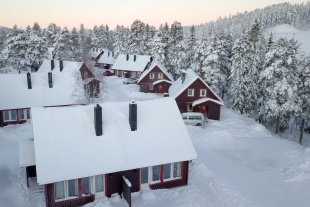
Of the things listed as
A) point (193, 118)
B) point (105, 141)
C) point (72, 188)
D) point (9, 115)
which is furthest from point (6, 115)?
point (193, 118)

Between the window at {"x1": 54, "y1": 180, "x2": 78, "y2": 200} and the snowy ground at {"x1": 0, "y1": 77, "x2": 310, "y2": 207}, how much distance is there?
152cm

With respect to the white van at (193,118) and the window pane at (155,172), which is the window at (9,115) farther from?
the window pane at (155,172)

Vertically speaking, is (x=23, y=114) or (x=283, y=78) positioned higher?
(x=283, y=78)

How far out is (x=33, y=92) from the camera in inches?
1355

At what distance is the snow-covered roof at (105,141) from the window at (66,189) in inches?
37.3

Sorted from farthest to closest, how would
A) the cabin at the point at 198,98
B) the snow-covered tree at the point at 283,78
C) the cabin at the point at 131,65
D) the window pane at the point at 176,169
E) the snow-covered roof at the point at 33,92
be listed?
the cabin at the point at 131,65 → the cabin at the point at 198,98 → the snow-covered roof at the point at 33,92 → the snow-covered tree at the point at 283,78 → the window pane at the point at 176,169

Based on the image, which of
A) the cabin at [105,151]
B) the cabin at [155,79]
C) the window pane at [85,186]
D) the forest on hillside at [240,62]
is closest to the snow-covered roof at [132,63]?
the forest on hillside at [240,62]

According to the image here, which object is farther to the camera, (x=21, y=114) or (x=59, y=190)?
(x=21, y=114)

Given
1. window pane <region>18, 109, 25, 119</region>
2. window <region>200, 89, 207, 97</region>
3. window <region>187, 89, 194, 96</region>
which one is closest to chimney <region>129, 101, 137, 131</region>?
window pane <region>18, 109, 25, 119</region>

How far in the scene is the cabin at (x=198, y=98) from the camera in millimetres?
37906

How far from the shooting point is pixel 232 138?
29.8m

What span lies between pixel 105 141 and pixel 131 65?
49.9 m

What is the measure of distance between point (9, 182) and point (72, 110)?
281 inches

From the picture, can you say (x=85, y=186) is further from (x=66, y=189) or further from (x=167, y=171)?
(x=167, y=171)
